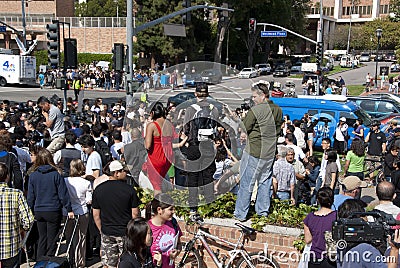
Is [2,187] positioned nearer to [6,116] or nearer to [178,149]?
[178,149]

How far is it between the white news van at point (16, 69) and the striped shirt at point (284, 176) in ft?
126

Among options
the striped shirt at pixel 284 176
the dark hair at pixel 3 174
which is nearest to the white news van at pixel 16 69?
the striped shirt at pixel 284 176

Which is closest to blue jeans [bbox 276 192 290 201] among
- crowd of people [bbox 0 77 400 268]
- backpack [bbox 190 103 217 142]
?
crowd of people [bbox 0 77 400 268]

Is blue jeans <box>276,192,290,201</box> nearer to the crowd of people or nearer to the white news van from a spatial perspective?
the crowd of people

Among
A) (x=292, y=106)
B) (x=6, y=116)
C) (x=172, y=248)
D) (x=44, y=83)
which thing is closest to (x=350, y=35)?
(x=44, y=83)

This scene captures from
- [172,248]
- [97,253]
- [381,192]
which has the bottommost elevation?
[97,253]

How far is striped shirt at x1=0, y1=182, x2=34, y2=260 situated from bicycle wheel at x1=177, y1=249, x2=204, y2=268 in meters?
2.02

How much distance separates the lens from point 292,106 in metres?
19.0

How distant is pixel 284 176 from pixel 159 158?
240 cm

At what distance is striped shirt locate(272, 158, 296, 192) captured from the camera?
830 centimetres

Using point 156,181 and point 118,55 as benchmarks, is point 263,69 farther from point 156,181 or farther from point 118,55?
point 156,181

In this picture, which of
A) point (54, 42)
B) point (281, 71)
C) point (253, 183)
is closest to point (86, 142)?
point (253, 183)

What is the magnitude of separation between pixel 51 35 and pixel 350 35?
88.0 metres

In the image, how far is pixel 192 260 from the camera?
6.47 meters
